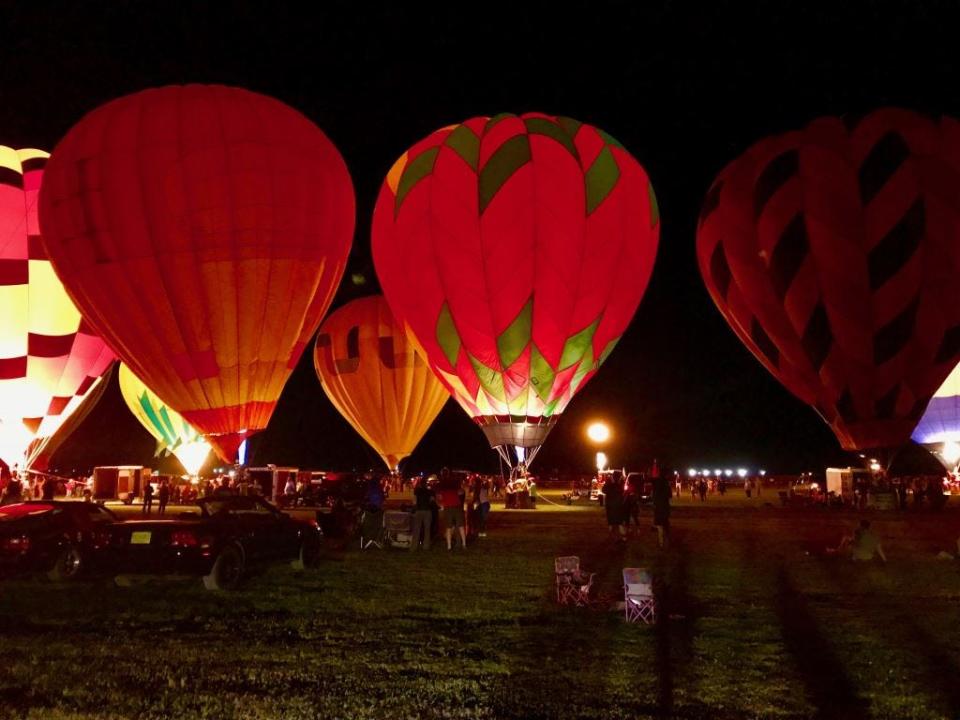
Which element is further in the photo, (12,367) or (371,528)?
(12,367)

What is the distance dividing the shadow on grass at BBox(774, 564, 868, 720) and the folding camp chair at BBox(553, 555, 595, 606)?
81.8 inches

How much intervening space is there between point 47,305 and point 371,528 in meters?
15.4

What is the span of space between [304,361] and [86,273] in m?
83.1

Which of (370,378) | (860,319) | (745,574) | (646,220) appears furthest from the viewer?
(370,378)

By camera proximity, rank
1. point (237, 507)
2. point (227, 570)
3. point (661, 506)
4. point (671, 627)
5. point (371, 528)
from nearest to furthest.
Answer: point (671, 627) → point (227, 570) → point (237, 507) → point (661, 506) → point (371, 528)

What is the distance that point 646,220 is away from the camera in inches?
957

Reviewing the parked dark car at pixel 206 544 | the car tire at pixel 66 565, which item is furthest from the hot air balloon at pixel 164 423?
the parked dark car at pixel 206 544

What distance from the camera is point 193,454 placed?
43.1m

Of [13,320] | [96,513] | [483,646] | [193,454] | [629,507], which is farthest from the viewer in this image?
[193,454]

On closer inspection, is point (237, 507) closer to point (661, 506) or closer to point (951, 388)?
point (661, 506)

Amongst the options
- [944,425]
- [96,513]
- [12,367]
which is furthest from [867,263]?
[12,367]

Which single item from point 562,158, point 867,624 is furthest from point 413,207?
point 867,624

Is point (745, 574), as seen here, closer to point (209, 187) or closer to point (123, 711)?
point (123, 711)

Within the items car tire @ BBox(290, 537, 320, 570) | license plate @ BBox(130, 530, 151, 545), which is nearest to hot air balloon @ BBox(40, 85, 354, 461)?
car tire @ BBox(290, 537, 320, 570)
